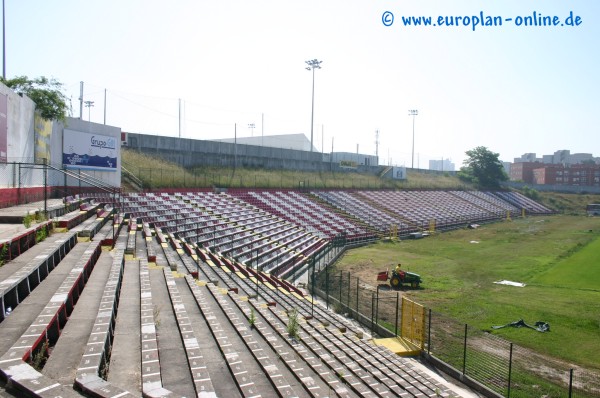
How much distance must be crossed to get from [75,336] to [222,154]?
1835 inches

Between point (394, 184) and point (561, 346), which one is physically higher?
point (394, 184)

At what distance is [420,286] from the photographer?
76.1 ft

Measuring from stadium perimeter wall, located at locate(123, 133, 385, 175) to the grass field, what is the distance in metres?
22.6

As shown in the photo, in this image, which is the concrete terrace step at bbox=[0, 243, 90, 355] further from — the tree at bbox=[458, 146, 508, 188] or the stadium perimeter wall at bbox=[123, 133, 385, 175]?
the tree at bbox=[458, 146, 508, 188]

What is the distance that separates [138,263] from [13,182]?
7945 mm

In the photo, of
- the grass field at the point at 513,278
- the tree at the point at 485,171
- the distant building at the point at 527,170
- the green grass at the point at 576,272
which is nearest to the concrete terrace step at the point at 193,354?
the grass field at the point at 513,278

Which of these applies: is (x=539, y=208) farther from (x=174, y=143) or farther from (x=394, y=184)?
(x=174, y=143)

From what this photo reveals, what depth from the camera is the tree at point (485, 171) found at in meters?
84.4

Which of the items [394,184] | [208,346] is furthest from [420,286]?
[394,184]

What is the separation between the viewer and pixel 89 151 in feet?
92.7

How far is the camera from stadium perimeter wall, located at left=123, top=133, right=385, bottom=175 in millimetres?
46094

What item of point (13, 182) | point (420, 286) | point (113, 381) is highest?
point (13, 182)

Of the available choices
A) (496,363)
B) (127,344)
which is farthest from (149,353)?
(496,363)

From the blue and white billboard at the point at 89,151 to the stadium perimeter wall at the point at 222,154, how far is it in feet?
32.0
